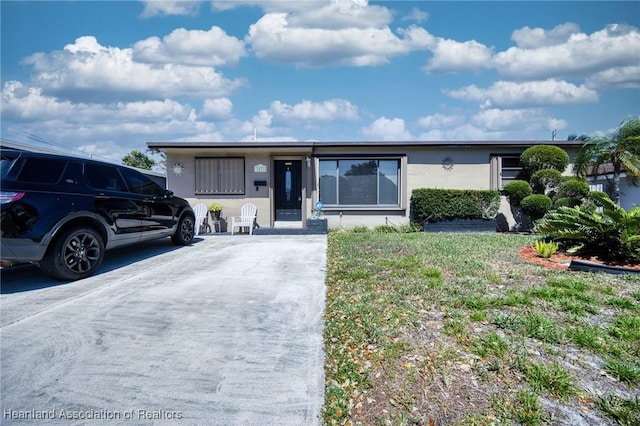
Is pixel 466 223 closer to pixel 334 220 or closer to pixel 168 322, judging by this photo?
pixel 334 220

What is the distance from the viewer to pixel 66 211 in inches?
201

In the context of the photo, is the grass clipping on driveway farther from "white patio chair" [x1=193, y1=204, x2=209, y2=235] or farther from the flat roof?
"white patio chair" [x1=193, y1=204, x2=209, y2=235]

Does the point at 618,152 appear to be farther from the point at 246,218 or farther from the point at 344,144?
the point at 246,218

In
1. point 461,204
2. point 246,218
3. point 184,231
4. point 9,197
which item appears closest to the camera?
point 9,197

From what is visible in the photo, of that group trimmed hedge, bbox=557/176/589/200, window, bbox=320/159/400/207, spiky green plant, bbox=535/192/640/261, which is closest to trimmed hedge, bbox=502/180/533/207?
trimmed hedge, bbox=557/176/589/200

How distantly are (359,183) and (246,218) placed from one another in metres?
3.88

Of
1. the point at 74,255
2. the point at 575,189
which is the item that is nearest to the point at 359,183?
the point at 575,189

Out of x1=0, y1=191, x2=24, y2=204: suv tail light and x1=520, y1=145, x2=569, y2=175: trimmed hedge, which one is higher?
x1=520, y1=145, x2=569, y2=175: trimmed hedge

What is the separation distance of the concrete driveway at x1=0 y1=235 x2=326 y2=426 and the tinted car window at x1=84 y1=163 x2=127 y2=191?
1.48 metres

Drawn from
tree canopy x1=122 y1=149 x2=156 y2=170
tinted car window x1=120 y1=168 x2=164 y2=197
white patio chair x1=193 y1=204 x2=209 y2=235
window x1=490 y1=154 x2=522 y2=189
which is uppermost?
tree canopy x1=122 y1=149 x2=156 y2=170

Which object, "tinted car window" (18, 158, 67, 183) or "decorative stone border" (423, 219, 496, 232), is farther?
"decorative stone border" (423, 219, 496, 232)

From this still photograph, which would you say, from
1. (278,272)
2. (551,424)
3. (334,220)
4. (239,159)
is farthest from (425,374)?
(239,159)

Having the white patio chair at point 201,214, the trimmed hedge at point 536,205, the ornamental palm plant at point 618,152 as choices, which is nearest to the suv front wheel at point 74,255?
the white patio chair at point 201,214

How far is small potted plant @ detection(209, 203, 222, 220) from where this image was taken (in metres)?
11.3
